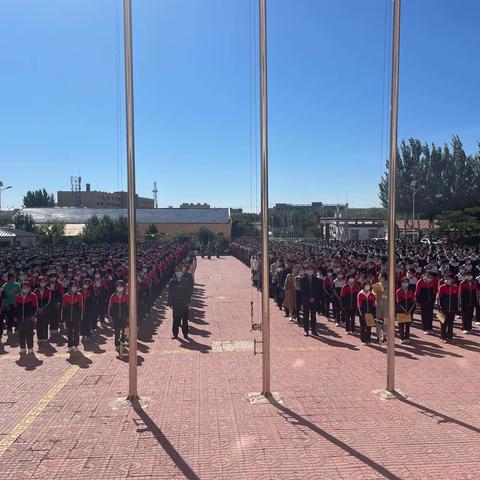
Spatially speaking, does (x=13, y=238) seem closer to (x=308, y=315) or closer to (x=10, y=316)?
(x=10, y=316)

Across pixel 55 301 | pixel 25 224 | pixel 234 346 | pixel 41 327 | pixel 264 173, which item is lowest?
pixel 234 346

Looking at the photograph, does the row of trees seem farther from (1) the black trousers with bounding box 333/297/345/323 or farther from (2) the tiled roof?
(1) the black trousers with bounding box 333/297/345/323

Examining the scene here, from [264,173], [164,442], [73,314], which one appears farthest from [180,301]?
[164,442]

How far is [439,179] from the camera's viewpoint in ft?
201

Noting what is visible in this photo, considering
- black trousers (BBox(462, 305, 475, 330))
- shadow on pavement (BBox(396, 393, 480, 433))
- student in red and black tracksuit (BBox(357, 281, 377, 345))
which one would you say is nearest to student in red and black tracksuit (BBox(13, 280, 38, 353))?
student in red and black tracksuit (BBox(357, 281, 377, 345))

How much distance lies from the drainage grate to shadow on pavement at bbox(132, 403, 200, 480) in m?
3.69

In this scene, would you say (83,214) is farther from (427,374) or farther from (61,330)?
(427,374)

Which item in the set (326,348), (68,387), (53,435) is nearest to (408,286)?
(326,348)

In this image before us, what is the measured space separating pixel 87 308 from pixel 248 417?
20.5 feet

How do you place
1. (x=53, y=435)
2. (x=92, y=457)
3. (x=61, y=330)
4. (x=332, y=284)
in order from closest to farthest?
1. (x=92, y=457)
2. (x=53, y=435)
3. (x=61, y=330)
4. (x=332, y=284)

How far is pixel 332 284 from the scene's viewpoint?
1400 centimetres

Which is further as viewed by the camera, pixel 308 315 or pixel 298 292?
pixel 298 292

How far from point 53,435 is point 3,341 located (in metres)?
6.48

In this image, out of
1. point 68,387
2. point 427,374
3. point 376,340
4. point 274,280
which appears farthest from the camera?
point 274,280
